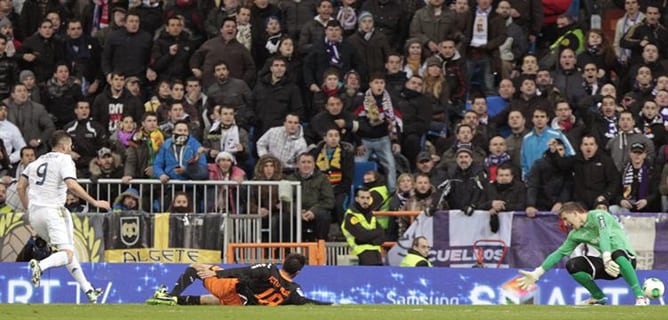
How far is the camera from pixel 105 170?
1022 inches

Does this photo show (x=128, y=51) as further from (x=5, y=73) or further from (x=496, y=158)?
(x=496, y=158)

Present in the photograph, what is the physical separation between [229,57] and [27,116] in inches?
135

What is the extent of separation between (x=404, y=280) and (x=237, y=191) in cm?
301

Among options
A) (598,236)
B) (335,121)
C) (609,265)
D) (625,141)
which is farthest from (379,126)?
(609,265)

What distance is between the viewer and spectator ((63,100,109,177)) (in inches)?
1066

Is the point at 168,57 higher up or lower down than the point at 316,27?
lower down

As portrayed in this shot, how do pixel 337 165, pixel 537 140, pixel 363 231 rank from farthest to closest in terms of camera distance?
pixel 337 165 → pixel 537 140 → pixel 363 231

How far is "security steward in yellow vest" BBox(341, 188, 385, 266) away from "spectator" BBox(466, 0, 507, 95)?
516 centimetres

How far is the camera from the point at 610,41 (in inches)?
1205

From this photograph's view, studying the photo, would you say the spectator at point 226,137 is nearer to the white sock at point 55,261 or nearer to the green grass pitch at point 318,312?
the white sock at point 55,261

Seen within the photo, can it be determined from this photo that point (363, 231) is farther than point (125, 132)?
No

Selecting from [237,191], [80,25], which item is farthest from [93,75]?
[237,191]

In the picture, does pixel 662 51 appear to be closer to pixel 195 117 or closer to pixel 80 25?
pixel 195 117

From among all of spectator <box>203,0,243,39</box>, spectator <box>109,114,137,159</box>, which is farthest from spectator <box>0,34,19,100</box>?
spectator <box>203,0,243,39</box>
